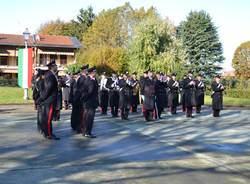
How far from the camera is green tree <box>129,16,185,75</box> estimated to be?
52166mm

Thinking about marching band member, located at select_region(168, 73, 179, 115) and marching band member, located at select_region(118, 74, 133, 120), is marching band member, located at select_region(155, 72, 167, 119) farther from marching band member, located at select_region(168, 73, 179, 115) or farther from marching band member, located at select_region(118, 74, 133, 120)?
marching band member, located at select_region(168, 73, 179, 115)

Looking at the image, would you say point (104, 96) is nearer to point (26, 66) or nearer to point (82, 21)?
point (26, 66)

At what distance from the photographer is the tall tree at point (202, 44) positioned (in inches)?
2298

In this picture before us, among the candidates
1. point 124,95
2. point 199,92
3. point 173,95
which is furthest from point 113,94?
point 199,92

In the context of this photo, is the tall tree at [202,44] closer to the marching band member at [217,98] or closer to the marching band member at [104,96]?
the marching band member at [217,98]

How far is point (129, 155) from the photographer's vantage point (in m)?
9.67

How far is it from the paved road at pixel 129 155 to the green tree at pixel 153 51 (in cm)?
3684

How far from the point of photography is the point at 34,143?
36.6ft

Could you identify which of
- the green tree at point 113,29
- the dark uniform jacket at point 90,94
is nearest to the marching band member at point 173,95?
the dark uniform jacket at point 90,94

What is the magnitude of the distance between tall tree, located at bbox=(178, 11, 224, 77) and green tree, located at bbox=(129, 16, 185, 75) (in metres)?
5.12

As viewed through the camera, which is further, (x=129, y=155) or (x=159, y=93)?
(x=159, y=93)

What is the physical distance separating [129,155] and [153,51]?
43.4 meters

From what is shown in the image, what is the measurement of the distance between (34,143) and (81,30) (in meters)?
73.9

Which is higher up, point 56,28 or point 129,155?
point 56,28
